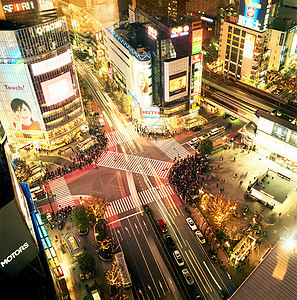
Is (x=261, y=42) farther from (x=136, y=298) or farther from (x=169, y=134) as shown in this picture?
(x=136, y=298)

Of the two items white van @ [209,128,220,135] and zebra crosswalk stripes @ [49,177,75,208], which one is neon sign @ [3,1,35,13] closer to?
zebra crosswalk stripes @ [49,177,75,208]

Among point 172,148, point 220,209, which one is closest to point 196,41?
point 172,148

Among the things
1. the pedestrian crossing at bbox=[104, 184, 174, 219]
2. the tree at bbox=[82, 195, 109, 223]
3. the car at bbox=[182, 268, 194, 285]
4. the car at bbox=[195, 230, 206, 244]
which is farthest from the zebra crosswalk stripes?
the car at bbox=[182, 268, 194, 285]

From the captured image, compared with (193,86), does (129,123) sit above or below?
below

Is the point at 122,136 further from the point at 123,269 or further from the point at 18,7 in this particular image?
the point at 123,269

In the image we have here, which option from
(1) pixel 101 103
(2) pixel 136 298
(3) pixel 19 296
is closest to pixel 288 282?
(2) pixel 136 298
